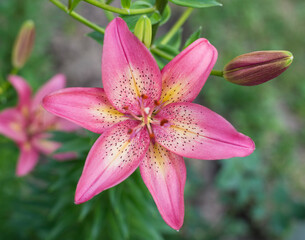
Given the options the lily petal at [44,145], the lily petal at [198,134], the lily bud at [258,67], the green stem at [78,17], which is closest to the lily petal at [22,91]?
the lily petal at [44,145]

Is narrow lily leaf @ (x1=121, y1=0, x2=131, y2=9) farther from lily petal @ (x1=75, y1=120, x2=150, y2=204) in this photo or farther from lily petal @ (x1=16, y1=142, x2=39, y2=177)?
lily petal @ (x1=16, y1=142, x2=39, y2=177)

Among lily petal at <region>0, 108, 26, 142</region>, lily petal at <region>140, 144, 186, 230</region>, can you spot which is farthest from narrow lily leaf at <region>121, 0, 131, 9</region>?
lily petal at <region>0, 108, 26, 142</region>

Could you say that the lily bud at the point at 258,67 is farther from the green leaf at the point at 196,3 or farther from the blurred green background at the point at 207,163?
the blurred green background at the point at 207,163

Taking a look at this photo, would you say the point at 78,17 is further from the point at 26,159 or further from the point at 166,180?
the point at 26,159

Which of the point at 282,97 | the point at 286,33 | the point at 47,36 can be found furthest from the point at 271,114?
the point at 47,36

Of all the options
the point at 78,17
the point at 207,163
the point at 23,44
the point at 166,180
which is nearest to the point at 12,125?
the point at 23,44

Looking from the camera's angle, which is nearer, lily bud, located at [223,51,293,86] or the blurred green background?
lily bud, located at [223,51,293,86]
